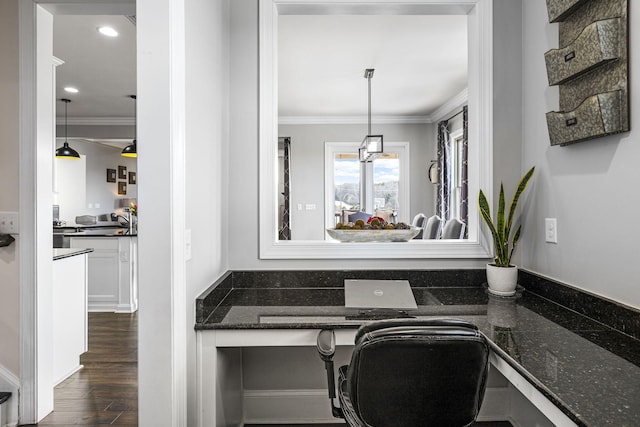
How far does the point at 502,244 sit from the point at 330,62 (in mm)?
3175

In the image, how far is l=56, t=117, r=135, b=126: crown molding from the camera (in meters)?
6.86

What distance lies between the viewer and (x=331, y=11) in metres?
2.12

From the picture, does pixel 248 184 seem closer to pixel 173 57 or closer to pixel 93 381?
pixel 173 57

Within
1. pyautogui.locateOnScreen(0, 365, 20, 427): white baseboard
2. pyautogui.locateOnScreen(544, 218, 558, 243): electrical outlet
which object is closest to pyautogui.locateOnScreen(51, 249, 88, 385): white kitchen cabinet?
pyautogui.locateOnScreen(0, 365, 20, 427): white baseboard

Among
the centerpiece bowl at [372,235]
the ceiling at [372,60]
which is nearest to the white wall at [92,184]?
the ceiling at [372,60]

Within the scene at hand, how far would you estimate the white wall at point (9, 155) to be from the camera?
223cm

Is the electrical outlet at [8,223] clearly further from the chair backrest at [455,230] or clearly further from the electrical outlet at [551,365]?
the chair backrest at [455,230]

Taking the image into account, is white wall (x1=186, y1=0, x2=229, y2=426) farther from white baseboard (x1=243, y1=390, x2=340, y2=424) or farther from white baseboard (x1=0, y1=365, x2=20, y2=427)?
white baseboard (x1=0, y1=365, x2=20, y2=427)

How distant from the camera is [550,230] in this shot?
5.99 ft

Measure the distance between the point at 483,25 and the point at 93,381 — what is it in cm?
324

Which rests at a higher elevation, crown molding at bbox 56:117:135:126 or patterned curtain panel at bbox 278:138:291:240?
crown molding at bbox 56:117:135:126

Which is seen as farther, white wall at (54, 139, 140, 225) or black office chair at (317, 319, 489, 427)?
white wall at (54, 139, 140, 225)

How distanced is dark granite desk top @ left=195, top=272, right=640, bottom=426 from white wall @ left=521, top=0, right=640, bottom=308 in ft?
0.57

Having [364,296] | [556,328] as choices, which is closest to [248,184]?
[364,296]
